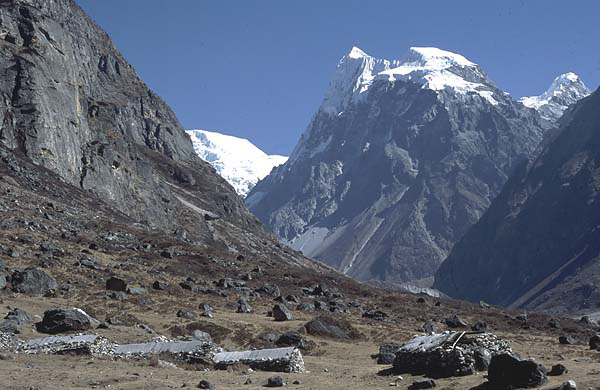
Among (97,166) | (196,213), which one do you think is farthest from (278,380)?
(196,213)

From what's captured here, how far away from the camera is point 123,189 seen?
14462cm

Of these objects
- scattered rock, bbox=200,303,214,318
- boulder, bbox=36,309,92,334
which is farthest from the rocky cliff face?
boulder, bbox=36,309,92,334

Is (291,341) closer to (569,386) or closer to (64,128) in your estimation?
(569,386)

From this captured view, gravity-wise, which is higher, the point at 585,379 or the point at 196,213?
the point at 196,213

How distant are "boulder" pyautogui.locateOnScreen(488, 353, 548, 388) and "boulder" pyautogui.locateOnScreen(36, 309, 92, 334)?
25.9 metres

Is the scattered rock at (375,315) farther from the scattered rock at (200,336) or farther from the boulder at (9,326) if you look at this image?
the boulder at (9,326)

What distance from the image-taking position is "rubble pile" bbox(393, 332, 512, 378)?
104 feet

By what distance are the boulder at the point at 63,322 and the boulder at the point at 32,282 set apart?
13393mm

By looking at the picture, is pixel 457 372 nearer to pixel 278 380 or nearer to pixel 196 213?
pixel 278 380

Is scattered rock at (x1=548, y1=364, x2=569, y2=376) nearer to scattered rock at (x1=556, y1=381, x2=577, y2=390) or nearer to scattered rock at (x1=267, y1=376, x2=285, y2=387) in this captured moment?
scattered rock at (x1=556, y1=381, x2=577, y2=390)

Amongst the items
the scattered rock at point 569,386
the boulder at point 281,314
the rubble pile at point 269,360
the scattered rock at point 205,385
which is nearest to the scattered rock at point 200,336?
the rubble pile at point 269,360

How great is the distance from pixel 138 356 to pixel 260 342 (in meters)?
11.7

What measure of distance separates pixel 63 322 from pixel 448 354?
23.3 meters

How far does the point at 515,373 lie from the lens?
26969mm
